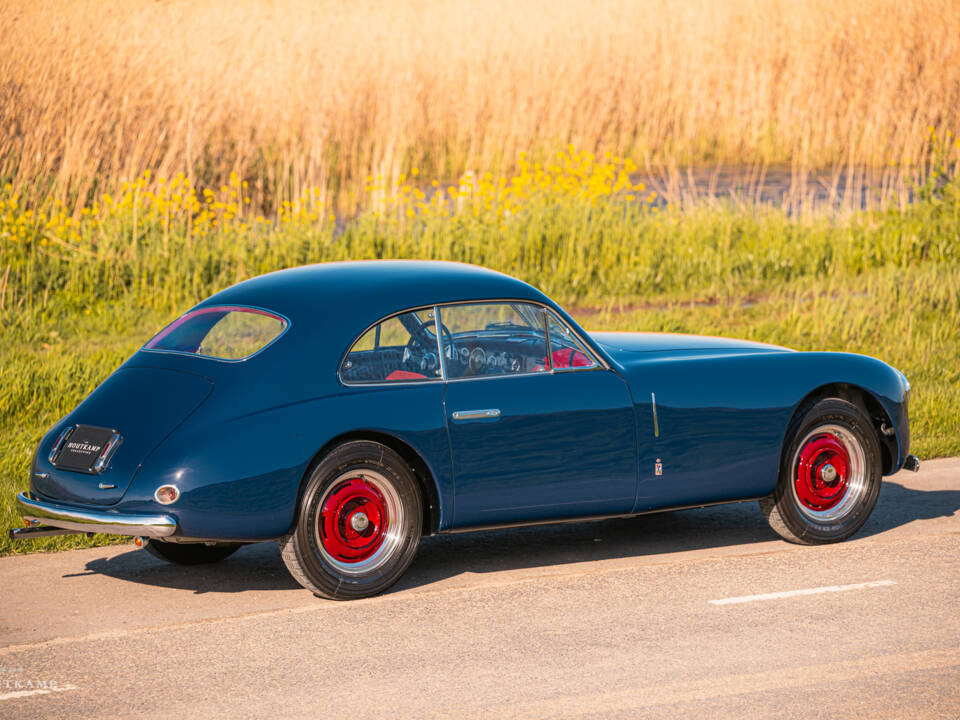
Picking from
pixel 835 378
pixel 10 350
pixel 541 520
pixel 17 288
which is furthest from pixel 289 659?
pixel 17 288

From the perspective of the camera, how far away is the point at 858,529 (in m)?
6.99

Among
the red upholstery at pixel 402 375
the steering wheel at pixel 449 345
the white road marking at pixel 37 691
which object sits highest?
the steering wheel at pixel 449 345

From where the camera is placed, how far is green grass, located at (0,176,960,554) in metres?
11.3

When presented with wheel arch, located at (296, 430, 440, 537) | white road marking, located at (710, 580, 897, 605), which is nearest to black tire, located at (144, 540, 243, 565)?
wheel arch, located at (296, 430, 440, 537)

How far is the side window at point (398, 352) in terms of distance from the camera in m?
6.12

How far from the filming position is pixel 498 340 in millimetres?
6539

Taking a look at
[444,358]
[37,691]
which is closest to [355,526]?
[444,358]

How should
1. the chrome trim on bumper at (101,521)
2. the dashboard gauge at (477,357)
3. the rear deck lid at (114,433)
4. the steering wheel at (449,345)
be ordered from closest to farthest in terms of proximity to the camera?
the chrome trim on bumper at (101,521) → the rear deck lid at (114,433) → the steering wheel at (449,345) → the dashboard gauge at (477,357)

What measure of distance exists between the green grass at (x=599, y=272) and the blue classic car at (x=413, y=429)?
3302 mm

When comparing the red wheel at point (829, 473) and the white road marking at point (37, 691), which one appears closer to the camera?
the white road marking at point (37, 691)

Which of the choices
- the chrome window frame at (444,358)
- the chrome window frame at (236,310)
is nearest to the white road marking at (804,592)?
the chrome window frame at (444,358)

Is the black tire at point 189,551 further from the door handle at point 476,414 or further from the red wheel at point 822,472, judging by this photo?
the red wheel at point 822,472

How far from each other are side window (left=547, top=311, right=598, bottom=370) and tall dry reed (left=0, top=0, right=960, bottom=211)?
8.68m

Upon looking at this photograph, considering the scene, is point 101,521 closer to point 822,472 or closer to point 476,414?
point 476,414
